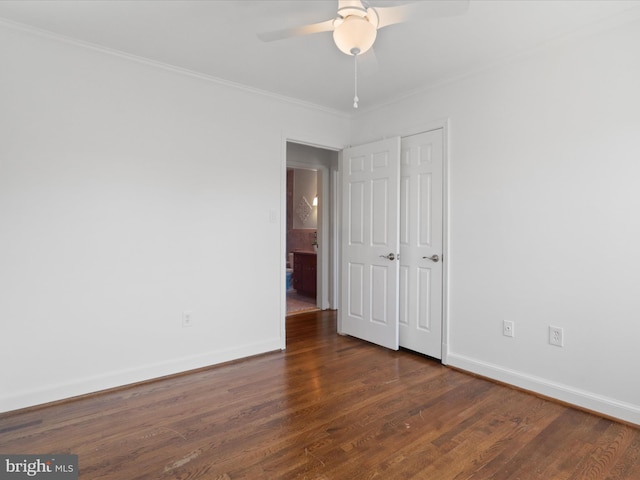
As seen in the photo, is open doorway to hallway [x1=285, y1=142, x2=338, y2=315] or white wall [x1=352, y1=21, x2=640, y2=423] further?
open doorway to hallway [x1=285, y1=142, x2=338, y2=315]

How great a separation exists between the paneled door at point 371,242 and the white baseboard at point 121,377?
1.00 metres

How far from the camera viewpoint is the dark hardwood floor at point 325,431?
5.86 ft

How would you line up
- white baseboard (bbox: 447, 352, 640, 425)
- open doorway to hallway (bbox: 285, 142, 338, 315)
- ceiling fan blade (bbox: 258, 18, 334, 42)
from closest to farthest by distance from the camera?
ceiling fan blade (bbox: 258, 18, 334, 42)
white baseboard (bbox: 447, 352, 640, 425)
open doorway to hallway (bbox: 285, 142, 338, 315)

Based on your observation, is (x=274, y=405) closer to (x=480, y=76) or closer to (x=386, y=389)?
(x=386, y=389)

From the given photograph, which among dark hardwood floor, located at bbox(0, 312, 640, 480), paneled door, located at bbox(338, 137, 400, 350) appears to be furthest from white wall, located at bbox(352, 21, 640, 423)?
paneled door, located at bbox(338, 137, 400, 350)

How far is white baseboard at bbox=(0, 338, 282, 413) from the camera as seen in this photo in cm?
235

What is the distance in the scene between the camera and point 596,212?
2.32 m

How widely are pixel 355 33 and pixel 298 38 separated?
1.02 metres

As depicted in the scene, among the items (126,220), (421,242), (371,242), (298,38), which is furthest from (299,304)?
(298,38)

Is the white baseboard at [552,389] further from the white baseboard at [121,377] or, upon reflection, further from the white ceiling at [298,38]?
the white ceiling at [298,38]

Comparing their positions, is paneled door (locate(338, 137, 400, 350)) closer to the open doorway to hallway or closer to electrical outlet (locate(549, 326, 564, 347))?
the open doorway to hallway

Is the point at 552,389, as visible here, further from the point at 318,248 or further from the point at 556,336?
the point at 318,248

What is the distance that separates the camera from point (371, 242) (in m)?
3.71

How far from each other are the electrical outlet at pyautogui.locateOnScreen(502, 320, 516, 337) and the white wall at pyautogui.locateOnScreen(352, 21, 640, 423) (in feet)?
0.17
